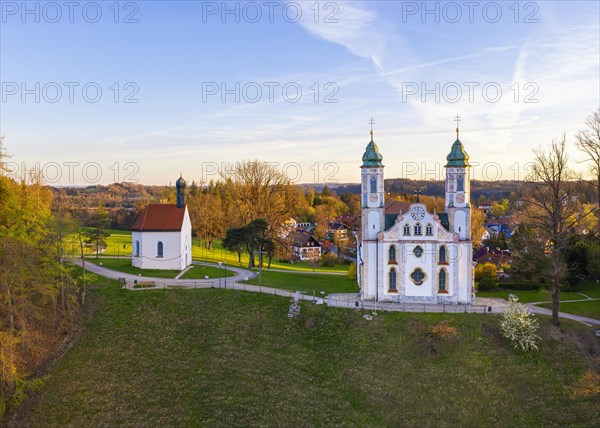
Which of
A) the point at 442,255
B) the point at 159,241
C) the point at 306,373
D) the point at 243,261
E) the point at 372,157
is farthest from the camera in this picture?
the point at 243,261

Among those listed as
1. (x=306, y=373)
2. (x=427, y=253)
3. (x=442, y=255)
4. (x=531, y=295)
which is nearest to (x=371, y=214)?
(x=427, y=253)

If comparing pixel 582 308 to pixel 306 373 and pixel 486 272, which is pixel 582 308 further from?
pixel 306 373

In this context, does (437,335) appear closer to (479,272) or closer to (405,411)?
(405,411)

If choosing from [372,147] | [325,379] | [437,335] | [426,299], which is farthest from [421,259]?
[325,379]

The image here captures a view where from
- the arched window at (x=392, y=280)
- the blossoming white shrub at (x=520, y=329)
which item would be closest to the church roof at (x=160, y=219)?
the arched window at (x=392, y=280)

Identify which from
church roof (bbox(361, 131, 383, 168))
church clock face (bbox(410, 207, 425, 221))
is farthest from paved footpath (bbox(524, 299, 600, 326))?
church roof (bbox(361, 131, 383, 168))

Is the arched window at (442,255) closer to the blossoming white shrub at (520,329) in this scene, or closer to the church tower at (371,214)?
the church tower at (371,214)
